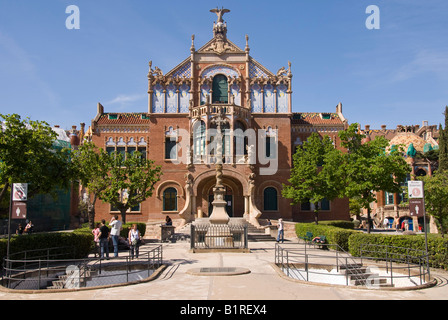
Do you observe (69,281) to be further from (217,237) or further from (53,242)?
(217,237)

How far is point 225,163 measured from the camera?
35.8 metres

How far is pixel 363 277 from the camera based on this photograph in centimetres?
1617

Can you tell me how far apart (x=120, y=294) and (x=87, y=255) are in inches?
421

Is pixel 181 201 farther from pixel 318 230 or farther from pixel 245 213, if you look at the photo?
pixel 318 230

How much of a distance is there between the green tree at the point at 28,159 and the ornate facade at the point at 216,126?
1756cm

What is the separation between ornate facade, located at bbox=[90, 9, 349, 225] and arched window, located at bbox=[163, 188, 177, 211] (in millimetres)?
46

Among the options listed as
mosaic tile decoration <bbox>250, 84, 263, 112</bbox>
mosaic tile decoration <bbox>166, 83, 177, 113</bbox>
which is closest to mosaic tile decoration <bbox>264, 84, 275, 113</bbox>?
mosaic tile decoration <bbox>250, 84, 263, 112</bbox>

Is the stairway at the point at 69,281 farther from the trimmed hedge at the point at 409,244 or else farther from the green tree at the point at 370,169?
the green tree at the point at 370,169

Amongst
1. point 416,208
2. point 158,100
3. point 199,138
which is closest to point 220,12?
point 158,100

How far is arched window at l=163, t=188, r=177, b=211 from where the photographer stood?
38.4 meters

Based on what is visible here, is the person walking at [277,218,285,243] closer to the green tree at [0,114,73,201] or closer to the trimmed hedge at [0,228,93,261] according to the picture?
the trimmed hedge at [0,228,93,261]

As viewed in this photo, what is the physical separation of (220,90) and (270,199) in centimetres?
1155

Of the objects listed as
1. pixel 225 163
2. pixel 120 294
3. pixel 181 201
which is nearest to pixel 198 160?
pixel 225 163

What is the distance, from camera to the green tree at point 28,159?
17797mm
